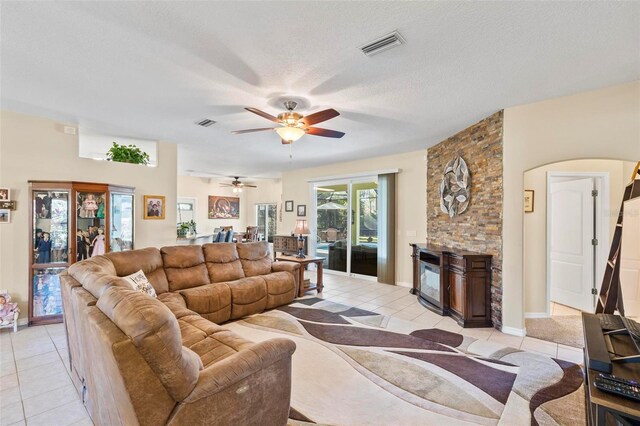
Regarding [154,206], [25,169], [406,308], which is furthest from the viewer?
[154,206]

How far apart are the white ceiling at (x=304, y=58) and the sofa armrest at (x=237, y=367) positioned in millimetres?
2094

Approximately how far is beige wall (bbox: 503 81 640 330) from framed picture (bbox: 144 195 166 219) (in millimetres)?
5235

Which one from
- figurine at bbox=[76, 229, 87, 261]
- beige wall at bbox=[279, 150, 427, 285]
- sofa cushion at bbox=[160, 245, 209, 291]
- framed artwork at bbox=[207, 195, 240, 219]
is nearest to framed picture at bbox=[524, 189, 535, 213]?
beige wall at bbox=[279, 150, 427, 285]

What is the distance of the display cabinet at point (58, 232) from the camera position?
145 inches

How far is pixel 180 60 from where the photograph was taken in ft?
A: 7.75

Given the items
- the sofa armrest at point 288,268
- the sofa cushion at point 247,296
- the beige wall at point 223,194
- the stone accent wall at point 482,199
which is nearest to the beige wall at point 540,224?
the stone accent wall at point 482,199

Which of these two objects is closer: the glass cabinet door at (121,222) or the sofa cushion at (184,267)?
the sofa cushion at (184,267)

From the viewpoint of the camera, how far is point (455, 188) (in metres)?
4.42

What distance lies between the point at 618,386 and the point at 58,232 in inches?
219

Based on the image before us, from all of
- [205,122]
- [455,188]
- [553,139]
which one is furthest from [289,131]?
[553,139]

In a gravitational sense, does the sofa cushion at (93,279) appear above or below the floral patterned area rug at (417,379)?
above

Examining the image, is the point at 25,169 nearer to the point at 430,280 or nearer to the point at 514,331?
the point at 430,280

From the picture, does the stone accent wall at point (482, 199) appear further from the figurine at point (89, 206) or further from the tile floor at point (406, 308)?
the figurine at point (89, 206)

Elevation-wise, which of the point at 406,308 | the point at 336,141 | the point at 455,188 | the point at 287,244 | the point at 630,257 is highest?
the point at 336,141
